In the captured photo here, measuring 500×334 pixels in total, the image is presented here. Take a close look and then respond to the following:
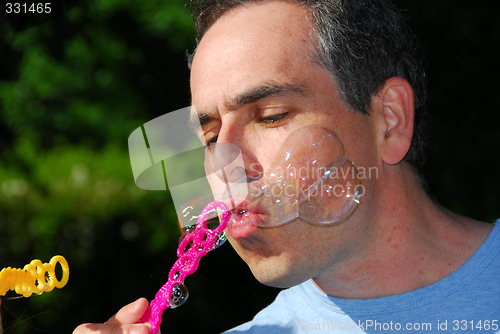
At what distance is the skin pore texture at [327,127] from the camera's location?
1.44 metres

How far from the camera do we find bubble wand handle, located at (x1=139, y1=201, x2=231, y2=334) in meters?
1.35

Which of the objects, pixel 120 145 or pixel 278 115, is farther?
pixel 120 145

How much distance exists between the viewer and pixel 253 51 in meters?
1.46

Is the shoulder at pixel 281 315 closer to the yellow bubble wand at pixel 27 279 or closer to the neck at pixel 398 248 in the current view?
the neck at pixel 398 248

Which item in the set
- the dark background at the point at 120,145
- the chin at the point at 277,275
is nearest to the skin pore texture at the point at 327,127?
the chin at the point at 277,275

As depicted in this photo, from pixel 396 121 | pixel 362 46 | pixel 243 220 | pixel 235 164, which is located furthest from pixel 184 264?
pixel 362 46

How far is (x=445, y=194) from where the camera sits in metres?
3.64

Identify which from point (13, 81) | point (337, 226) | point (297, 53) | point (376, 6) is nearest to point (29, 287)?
point (337, 226)

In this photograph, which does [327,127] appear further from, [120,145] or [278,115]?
[120,145]

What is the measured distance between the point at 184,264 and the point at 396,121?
79 cm

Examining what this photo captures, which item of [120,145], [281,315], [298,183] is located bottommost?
[281,315]

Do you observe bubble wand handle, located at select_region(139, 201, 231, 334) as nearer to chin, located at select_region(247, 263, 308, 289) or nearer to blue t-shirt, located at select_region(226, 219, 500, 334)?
chin, located at select_region(247, 263, 308, 289)

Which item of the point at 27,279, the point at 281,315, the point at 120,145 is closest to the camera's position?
the point at 27,279

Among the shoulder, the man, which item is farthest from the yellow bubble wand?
the shoulder
